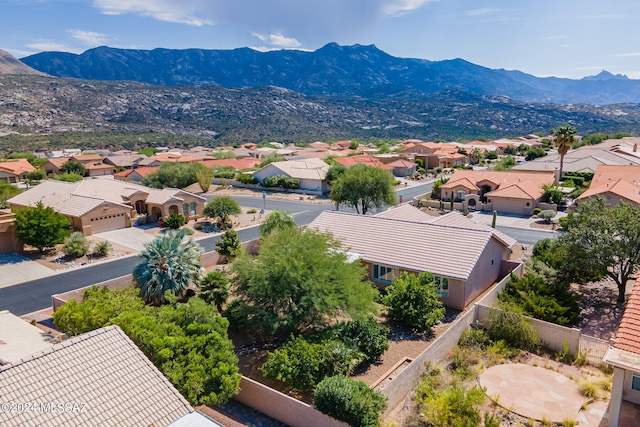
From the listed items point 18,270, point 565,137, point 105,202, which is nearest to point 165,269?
point 18,270

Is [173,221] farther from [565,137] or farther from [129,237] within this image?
[565,137]

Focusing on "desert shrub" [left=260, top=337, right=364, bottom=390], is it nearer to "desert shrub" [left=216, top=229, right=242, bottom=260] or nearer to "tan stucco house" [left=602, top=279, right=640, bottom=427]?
"tan stucco house" [left=602, top=279, right=640, bottom=427]

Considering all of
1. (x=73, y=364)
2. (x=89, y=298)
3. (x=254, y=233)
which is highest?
(x=73, y=364)

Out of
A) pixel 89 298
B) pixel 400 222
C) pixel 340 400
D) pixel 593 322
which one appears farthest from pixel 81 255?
pixel 593 322

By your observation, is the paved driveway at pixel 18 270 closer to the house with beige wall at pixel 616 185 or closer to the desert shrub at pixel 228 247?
the desert shrub at pixel 228 247

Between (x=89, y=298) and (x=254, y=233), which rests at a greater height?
(x=89, y=298)

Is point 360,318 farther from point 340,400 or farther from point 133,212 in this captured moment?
point 133,212

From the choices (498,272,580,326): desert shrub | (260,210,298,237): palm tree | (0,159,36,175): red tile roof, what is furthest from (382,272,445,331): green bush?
(0,159,36,175): red tile roof
